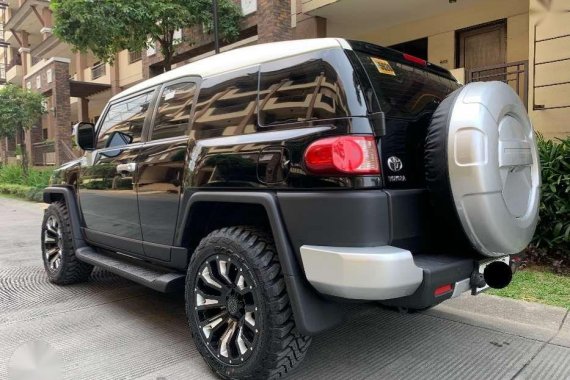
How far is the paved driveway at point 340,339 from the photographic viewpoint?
3.04 meters

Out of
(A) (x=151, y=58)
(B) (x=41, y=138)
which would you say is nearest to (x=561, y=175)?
(A) (x=151, y=58)

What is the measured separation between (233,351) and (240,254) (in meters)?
0.59

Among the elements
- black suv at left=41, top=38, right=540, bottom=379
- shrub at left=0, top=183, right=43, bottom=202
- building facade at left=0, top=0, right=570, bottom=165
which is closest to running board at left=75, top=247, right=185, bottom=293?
black suv at left=41, top=38, right=540, bottom=379

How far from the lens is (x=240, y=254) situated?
2713 mm

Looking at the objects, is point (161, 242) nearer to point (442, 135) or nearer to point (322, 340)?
point (322, 340)

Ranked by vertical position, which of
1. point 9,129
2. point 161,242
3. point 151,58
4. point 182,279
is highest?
point 151,58

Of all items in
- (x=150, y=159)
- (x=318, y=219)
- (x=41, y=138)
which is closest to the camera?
(x=318, y=219)

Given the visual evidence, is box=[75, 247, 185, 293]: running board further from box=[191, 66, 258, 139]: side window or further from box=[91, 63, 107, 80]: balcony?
box=[91, 63, 107, 80]: balcony

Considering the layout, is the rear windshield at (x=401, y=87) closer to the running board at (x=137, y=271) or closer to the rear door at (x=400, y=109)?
the rear door at (x=400, y=109)

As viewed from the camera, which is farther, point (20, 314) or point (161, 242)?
point (20, 314)

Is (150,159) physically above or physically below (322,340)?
above

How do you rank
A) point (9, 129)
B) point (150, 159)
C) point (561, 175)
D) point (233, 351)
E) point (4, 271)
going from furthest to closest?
point (9, 129)
point (4, 271)
point (561, 175)
point (150, 159)
point (233, 351)

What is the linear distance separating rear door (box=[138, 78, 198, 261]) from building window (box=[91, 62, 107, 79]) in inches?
783

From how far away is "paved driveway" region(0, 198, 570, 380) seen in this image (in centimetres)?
304
